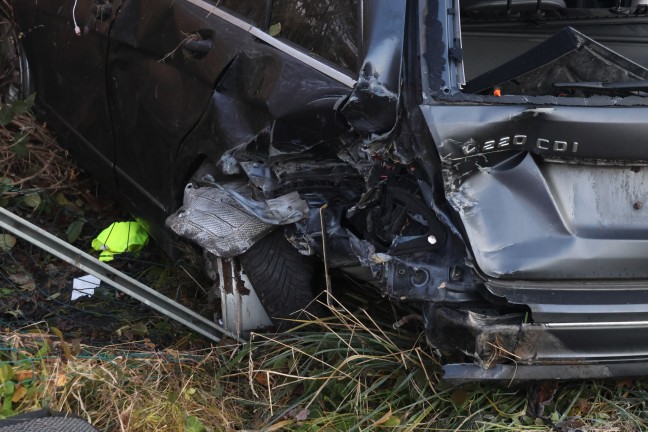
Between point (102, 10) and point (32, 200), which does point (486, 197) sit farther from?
point (32, 200)

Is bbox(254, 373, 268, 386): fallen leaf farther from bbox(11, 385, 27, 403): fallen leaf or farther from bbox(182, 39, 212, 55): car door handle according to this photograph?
bbox(182, 39, 212, 55): car door handle

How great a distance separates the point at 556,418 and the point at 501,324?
615mm

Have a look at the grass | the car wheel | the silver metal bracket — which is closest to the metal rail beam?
the silver metal bracket

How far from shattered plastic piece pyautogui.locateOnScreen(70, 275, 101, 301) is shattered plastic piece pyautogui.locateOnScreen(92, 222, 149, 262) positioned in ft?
0.70

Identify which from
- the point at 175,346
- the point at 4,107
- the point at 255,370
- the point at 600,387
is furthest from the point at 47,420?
the point at 4,107

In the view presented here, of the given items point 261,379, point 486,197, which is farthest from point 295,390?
point 486,197

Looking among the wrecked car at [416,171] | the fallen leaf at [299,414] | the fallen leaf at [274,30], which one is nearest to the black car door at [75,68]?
the wrecked car at [416,171]

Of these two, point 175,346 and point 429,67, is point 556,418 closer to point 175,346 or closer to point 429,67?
point 429,67

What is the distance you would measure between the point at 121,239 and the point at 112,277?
76 cm

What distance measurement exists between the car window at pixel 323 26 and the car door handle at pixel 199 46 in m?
0.29

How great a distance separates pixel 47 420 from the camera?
2.39m

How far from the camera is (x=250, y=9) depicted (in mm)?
3277

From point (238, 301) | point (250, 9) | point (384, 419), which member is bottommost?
point (384, 419)

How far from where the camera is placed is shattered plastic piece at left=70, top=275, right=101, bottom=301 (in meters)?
3.96
